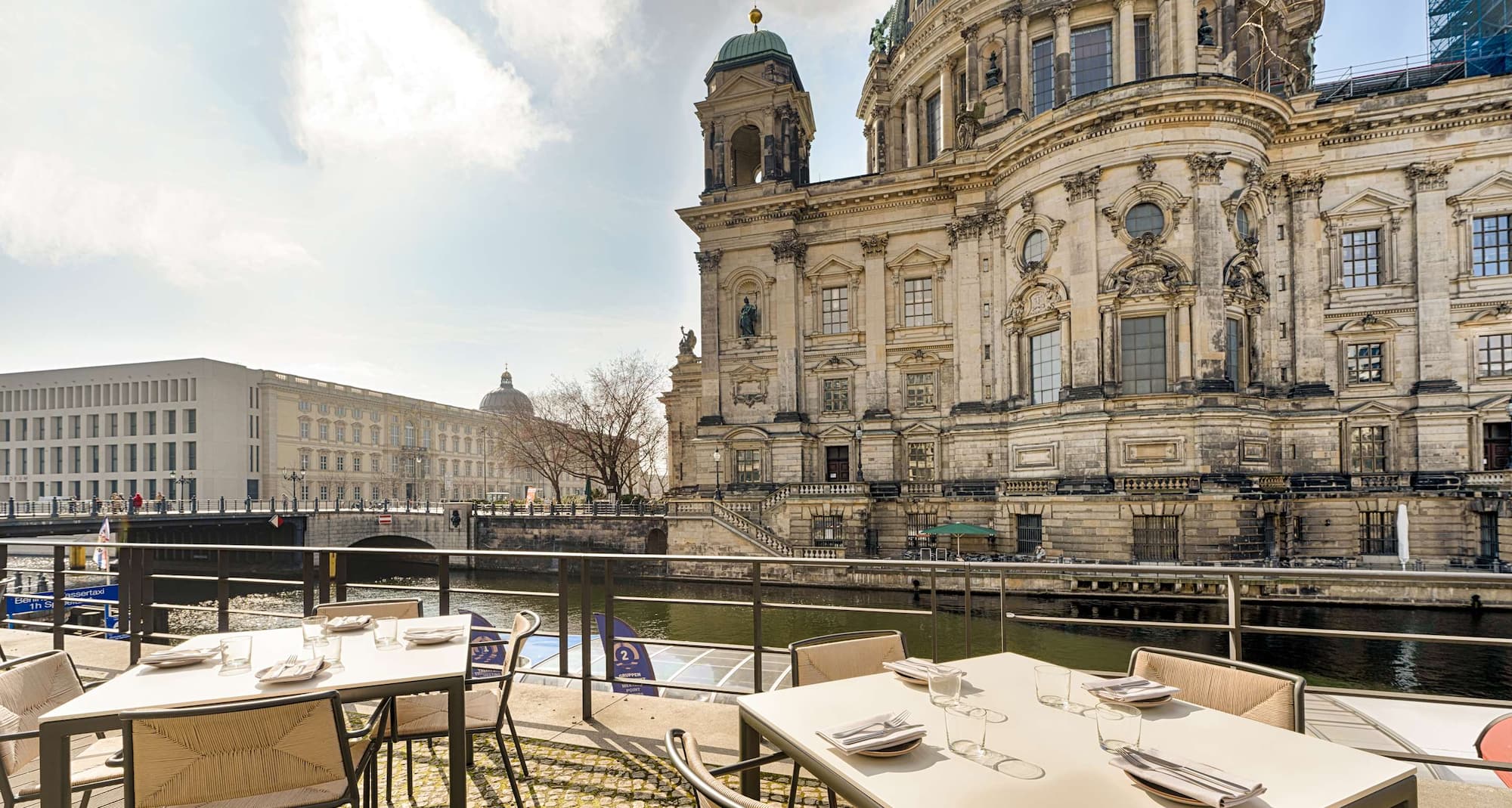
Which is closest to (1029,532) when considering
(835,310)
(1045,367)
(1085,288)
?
(1045,367)

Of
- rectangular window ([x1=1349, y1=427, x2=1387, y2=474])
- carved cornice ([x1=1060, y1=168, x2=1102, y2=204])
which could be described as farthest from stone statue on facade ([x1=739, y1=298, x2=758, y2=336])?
rectangular window ([x1=1349, y1=427, x2=1387, y2=474])

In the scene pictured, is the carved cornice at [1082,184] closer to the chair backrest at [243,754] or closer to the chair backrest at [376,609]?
the chair backrest at [376,609]

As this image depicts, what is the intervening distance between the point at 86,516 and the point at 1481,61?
66147mm

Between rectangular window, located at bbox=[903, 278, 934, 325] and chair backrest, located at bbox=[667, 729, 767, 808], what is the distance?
31.2 m

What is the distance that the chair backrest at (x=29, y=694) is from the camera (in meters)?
3.38

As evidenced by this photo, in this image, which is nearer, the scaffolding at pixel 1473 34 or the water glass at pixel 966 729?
the water glass at pixel 966 729

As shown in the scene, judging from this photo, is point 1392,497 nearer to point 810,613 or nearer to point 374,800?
point 810,613

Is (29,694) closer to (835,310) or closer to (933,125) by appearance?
(835,310)

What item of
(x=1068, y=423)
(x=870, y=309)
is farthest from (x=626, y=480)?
(x=1068, y=423)

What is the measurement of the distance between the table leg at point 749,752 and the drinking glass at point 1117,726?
1333 millimetres

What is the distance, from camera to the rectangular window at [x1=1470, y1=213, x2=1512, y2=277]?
86.5 feet

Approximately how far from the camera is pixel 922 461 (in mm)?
31781

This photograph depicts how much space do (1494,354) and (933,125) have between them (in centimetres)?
2507

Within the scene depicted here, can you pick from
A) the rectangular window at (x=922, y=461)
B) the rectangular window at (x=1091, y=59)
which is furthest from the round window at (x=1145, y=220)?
the rectangular window at (x=922, y=461)
